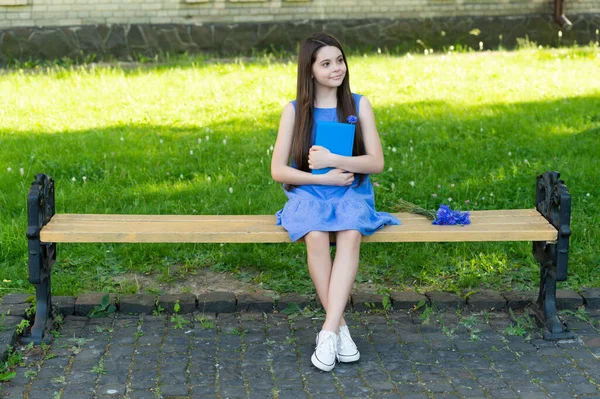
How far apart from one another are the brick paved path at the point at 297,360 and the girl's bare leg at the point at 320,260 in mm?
316

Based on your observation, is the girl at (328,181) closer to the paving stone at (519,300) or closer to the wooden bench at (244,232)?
the wooden bench at (244,232)

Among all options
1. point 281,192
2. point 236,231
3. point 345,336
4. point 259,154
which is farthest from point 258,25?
point 345,336

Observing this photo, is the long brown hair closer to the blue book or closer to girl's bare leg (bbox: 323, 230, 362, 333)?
the blue book

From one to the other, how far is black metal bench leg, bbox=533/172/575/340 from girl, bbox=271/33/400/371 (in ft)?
2.79

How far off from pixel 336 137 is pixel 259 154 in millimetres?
3242

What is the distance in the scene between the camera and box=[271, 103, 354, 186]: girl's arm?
4.64 metres

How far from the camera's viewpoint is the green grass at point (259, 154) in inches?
222

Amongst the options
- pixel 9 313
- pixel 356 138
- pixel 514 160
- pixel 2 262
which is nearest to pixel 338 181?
pixel 356 138

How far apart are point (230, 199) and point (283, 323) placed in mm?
1905

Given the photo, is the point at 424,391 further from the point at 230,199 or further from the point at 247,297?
the point at 230,199

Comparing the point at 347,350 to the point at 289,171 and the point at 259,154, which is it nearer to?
the point at 289,171

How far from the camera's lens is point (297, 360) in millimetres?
4406

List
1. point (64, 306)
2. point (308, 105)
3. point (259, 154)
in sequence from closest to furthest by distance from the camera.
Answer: point (308, 105)
point (64, 306)
point (259, 154)

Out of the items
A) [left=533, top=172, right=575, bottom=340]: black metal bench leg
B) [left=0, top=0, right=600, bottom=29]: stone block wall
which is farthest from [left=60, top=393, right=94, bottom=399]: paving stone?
[left=0, top=0, right=600, bottom=29]: stone block wall
